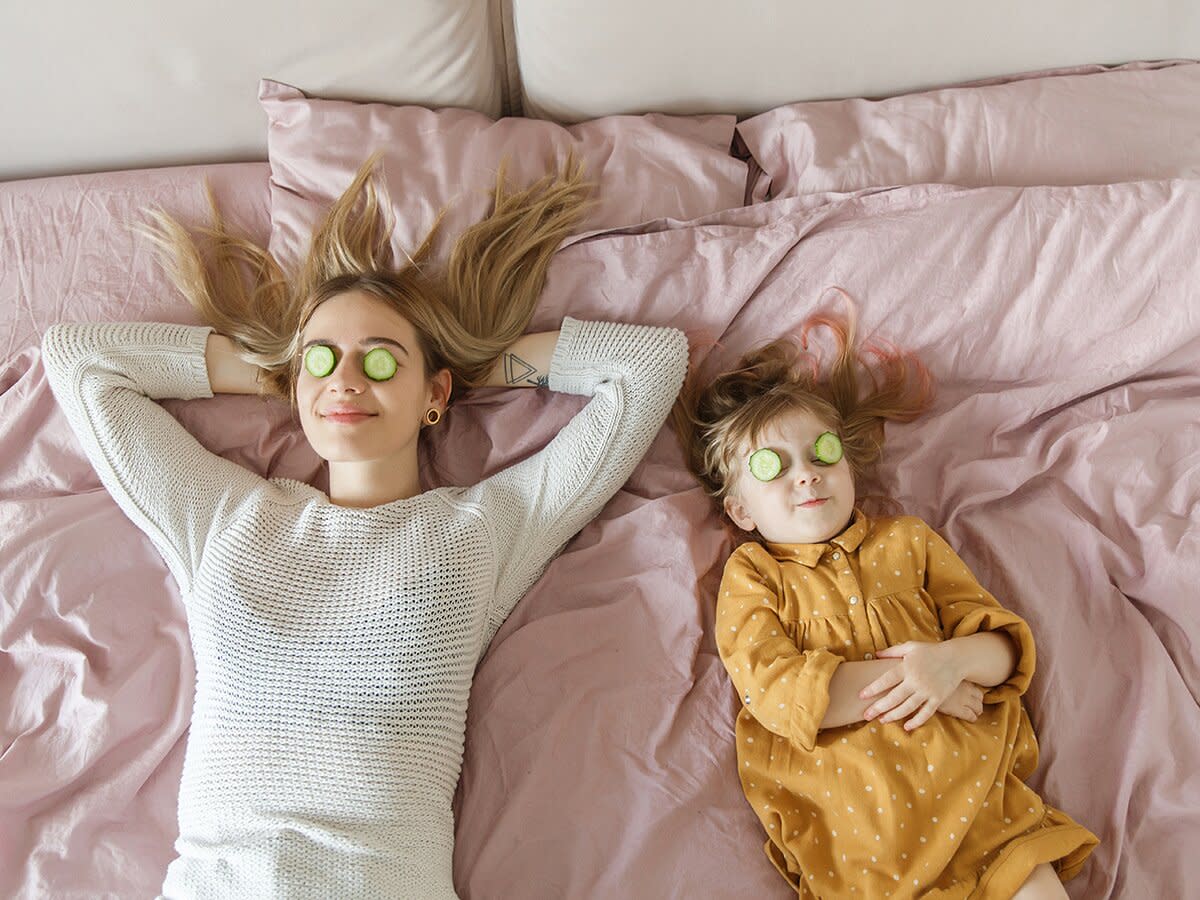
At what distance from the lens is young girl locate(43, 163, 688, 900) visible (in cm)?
113

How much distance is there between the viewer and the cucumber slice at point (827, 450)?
1.25 meters

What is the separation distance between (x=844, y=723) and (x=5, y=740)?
997 mm

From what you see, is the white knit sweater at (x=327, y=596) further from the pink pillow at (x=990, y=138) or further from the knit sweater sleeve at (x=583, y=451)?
the pink pillow at (x=990, y=138)

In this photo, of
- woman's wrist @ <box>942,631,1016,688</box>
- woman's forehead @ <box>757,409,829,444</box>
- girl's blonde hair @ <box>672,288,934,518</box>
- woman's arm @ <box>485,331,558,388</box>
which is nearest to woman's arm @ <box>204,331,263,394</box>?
woman's arm @ <box>485,331,558,388</box>

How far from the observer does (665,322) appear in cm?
141

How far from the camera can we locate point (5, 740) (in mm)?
1217

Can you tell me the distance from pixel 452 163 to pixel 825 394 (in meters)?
0.62

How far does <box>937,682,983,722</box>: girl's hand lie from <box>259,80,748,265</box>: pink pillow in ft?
2.42

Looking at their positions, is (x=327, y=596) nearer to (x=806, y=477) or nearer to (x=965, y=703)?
(x=806, y=477)

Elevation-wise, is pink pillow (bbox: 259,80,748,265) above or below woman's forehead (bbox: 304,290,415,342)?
above

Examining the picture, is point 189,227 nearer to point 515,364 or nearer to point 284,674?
point 515,364

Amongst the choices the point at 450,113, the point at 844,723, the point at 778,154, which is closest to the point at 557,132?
the point at 450,113

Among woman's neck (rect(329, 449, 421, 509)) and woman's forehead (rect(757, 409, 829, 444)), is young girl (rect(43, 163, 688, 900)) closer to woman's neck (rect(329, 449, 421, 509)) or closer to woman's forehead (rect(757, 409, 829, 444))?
woman's neck (rect(329, 449, 421, 509))

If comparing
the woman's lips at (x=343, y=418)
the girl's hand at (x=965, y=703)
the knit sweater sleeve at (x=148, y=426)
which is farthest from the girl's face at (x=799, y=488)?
the knit sweater sleeve at (x=148, y=426)
